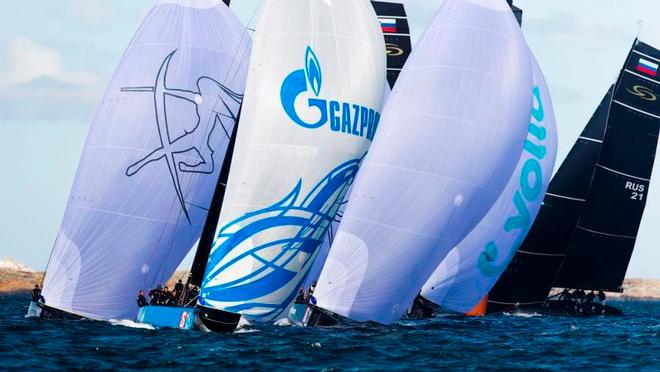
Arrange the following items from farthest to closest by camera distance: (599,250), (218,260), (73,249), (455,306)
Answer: (599,250)
(455,306)
(73,249)
(218,260)

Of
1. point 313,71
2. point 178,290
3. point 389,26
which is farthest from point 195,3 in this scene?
point 389,26

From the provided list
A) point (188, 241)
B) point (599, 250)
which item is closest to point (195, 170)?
point (188, 241)

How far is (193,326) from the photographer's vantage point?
3177 cm

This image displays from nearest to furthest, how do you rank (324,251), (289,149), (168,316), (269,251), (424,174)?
(289,149), (269,251), (424,174), (168,316), (324,251)

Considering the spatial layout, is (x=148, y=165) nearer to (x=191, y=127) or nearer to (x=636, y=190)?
(x=191, y=127)

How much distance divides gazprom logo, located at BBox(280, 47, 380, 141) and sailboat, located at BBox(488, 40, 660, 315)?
658 inches

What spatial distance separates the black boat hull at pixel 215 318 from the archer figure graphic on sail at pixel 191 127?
4.32 m

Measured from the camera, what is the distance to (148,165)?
1347 inches

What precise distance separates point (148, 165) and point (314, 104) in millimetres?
5002

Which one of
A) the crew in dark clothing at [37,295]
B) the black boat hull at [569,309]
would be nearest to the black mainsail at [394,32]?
the black boat hull at [569,309]

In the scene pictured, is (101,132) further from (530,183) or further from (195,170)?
(530,183)

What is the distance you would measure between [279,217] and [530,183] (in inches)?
430

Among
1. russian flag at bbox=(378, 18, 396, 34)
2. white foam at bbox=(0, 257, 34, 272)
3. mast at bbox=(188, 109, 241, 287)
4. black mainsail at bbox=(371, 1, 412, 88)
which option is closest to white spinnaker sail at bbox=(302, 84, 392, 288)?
mast at bbox=(188, 109, 241, 287)

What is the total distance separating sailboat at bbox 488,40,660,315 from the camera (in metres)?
48.3
